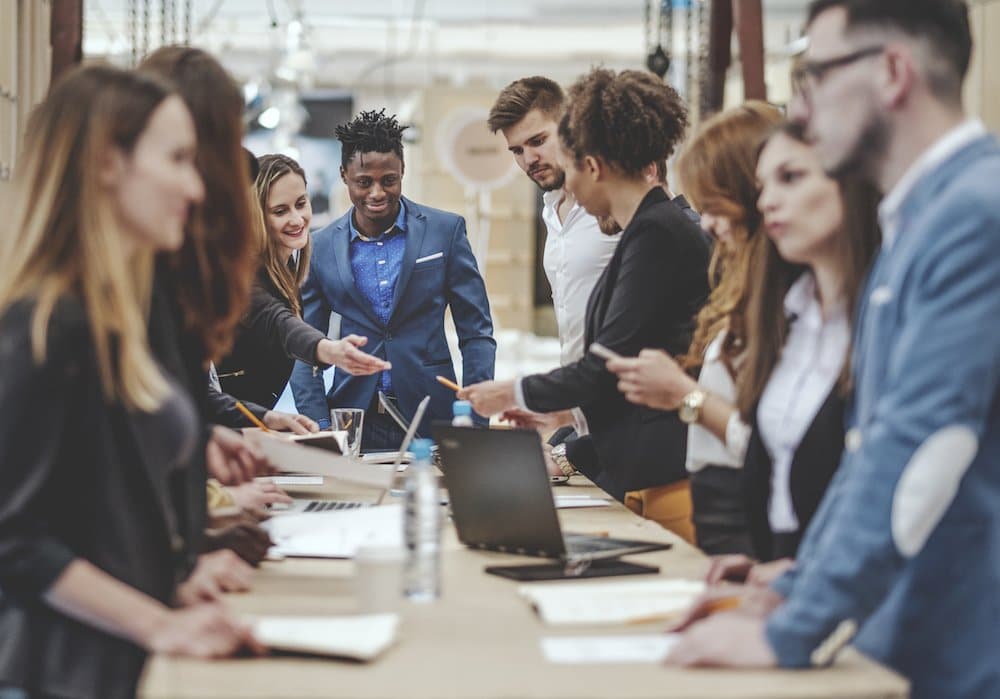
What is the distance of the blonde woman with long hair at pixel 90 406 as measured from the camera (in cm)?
157

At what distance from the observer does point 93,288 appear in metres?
1.62

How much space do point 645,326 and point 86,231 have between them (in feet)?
5.18

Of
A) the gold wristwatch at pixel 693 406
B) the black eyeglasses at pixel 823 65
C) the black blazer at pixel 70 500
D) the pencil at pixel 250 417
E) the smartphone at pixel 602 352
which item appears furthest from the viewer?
the pencil at pixel 250 417

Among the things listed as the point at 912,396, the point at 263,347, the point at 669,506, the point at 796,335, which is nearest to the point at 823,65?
the point at 912,396

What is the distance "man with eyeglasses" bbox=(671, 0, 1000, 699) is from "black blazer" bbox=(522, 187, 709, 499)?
1.18 metres

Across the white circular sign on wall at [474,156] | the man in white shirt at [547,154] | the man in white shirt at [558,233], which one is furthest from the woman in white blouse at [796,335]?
the white circular sign on wall at [474,156]

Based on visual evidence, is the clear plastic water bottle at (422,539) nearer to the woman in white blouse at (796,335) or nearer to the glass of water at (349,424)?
the woman in white blouse at (796,335)

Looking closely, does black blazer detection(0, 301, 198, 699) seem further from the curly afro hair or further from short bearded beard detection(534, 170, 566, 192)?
short bearded beard detection(534, 170, 566, 192)

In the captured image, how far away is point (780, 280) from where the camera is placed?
Answer: 89.8 inches

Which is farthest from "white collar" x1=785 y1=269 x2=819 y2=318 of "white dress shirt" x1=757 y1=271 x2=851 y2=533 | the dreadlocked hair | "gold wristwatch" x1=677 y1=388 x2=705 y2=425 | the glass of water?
the dreadlocked hair

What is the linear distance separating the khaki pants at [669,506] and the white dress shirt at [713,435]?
359mm

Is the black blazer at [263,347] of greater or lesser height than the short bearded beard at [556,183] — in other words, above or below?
below

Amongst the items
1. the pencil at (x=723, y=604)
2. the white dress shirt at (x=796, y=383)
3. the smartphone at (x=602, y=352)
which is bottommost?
the pencil at (x=723, y=604)

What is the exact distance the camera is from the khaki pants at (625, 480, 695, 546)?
115 inches
